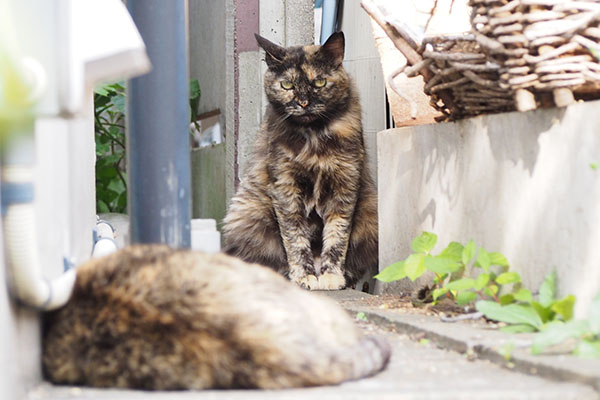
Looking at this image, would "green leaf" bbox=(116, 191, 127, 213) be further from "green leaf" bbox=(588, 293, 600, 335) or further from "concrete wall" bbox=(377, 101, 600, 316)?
"green leaf" bbox=(588, 293, 600, 335)

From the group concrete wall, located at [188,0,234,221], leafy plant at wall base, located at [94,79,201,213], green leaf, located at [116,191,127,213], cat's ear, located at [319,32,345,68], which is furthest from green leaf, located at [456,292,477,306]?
green leaf, located at [116,191,127,213]

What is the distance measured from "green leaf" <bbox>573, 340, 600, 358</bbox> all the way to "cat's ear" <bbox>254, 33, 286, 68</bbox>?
3.43 m

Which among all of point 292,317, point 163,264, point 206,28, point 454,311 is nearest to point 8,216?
point 163,264

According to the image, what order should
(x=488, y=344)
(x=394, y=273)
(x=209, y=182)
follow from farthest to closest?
(x=209, y=182), (x=394, y=273), (x=488, y=344)

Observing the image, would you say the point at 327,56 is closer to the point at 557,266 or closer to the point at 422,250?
the point at 422,250

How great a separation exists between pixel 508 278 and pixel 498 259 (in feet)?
0.39

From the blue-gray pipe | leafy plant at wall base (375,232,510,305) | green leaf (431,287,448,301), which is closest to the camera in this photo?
leafy plant at wall base (375,232,510,305)

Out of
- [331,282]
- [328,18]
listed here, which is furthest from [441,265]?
[328,18]

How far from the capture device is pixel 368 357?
5.92ft

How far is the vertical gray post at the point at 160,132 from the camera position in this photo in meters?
2.46

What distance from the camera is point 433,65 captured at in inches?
118

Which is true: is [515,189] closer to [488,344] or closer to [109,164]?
[488,344]

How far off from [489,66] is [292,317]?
4.43 ft

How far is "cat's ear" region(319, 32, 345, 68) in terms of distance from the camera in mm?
4875
